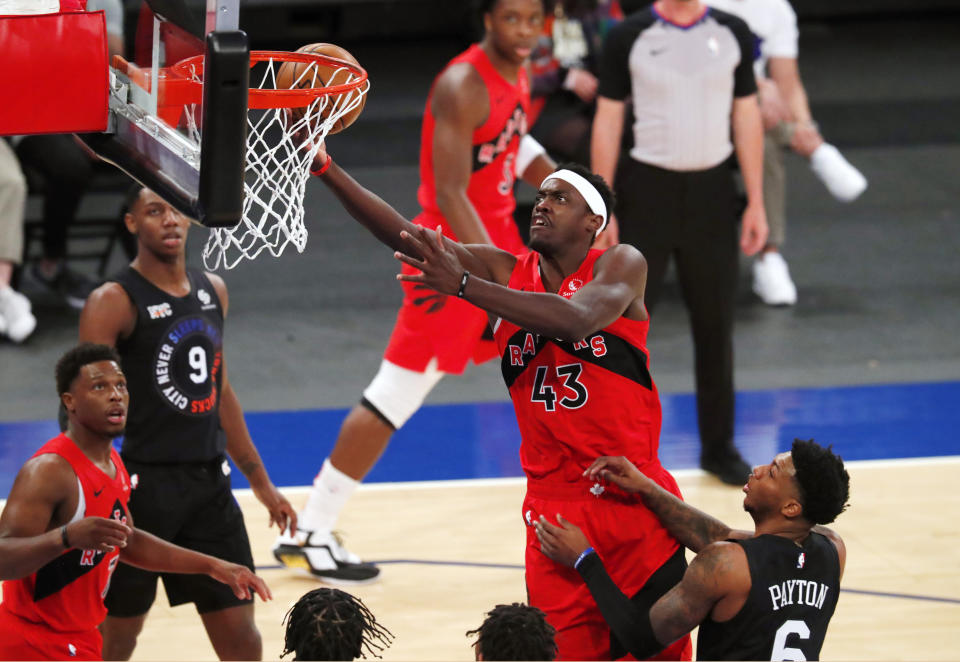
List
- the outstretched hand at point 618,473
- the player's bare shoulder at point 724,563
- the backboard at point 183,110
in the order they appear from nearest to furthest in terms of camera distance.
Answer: the backboard at point 183,110 < the player's bare shoulder at point 724,563 < the outstretched hand at point 618,473

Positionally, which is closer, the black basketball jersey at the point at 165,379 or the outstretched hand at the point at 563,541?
the outstretched hand at the point at 563,541

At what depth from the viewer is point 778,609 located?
11.5 feet

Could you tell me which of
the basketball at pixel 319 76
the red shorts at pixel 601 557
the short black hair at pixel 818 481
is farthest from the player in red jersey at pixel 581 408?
the short black hair at pixel 818 481

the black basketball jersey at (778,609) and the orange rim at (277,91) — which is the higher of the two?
the orange rim at (277,91)

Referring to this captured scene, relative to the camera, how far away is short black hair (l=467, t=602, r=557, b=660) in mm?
3068

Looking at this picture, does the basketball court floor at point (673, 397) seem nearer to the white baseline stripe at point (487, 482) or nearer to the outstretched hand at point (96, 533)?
the white baseline stripe at point (487, 482)

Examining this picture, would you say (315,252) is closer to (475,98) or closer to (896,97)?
(475,98)

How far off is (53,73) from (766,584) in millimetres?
1986

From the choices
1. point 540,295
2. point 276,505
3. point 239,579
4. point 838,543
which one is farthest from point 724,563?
point 276,505

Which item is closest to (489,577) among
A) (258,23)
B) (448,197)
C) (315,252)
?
(448,197)

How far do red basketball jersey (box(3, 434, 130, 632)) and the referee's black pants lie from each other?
3006 mm

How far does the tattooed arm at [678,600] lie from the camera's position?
3.50 metres

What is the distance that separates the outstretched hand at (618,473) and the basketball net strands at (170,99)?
105 cm

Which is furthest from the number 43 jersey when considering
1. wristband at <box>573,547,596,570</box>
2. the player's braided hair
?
the player's braided hair
